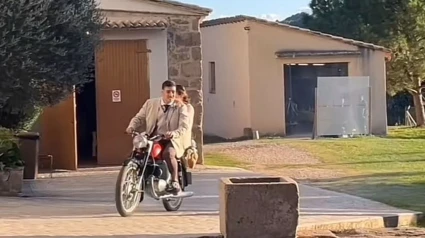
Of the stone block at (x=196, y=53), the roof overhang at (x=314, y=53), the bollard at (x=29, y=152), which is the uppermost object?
the roof overhang at (x=314, y=53)

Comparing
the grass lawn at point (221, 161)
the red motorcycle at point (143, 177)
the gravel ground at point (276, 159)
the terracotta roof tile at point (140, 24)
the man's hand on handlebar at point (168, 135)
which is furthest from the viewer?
the grass lawn at point (221, 161)

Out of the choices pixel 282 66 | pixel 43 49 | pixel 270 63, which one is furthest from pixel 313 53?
pixel 43 49

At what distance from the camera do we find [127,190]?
1049cm

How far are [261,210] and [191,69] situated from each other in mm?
9523

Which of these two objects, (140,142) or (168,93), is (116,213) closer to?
(140,142)

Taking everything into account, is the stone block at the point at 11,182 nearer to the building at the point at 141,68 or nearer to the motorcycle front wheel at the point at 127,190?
the motorcycle front wheel at the point at 127,190

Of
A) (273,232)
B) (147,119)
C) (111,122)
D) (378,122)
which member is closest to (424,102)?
(378,122)

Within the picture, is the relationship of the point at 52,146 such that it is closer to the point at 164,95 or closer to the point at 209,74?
the point at 164,95

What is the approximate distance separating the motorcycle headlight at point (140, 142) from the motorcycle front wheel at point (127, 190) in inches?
8.7

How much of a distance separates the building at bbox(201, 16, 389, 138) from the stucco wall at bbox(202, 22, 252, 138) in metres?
0.03

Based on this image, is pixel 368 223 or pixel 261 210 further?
pixel 368 223

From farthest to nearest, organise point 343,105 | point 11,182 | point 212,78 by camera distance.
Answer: point 212,78 < point 343,105 < point 11,182

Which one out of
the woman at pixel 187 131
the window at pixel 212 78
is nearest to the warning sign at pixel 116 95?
the woman at pixel 187 131

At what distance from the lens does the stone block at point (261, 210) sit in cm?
853
